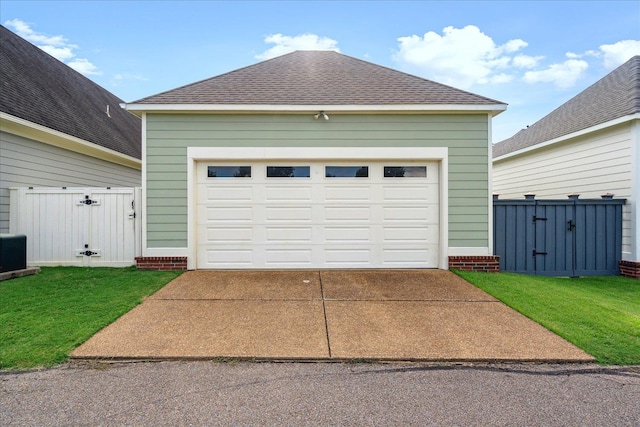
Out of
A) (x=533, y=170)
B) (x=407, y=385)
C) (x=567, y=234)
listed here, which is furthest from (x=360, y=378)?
(x=533, y=170)

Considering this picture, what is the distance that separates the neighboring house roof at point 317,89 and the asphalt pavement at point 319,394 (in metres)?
5.39

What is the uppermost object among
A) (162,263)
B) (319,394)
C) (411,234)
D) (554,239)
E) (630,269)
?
(411,234)

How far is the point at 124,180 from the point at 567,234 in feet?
42.7

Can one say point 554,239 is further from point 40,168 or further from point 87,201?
point 40,168

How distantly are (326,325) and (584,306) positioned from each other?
3893 millimetres

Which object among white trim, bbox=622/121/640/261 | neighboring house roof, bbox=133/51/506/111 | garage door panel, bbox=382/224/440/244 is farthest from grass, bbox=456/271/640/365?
neighboring house roof, bbox=133/51/506/111

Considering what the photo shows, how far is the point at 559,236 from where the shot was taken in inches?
292

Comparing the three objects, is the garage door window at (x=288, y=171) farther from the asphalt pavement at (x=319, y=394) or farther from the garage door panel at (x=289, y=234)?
the asphalt pavement at (x=319, y=394)

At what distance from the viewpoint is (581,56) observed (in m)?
13.2

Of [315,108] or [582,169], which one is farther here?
[582,169]

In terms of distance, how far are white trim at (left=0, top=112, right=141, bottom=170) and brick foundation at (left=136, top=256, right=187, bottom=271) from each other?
12.4 feet

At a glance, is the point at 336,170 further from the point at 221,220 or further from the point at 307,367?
the point at 307,367

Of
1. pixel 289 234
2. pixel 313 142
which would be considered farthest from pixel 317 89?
pixel 289 234

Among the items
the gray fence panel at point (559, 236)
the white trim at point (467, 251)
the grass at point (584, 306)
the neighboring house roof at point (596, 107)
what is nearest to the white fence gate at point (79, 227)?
the white trim at point (467, 251)
